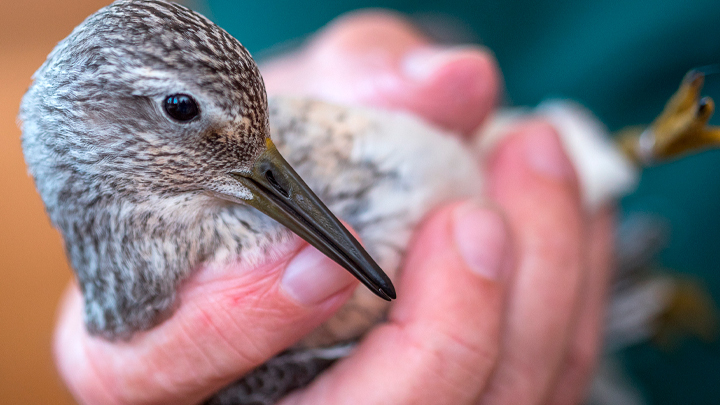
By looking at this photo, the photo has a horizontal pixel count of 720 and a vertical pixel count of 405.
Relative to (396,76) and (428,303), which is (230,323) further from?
(396,76)

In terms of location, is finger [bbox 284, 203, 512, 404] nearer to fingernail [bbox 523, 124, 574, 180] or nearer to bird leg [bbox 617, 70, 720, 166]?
fingernail [bbox 523, 124, 574, 180]

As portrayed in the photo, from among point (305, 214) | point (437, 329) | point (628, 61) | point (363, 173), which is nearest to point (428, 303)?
point (437, 329)

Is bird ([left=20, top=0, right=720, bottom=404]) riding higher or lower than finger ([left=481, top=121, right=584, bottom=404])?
higher

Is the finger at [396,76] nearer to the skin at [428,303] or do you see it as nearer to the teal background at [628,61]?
the skin at [428,303]

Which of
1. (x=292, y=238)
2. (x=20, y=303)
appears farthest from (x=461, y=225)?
(x=20, y=303)

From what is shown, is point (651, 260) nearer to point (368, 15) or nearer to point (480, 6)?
point (480, 6)

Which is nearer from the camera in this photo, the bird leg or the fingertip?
the bird leg

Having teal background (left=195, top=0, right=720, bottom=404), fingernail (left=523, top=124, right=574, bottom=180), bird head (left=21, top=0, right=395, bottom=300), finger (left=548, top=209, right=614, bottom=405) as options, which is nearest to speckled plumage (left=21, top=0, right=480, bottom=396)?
bird head (left=21, top=0, right=395, bottom=300)
